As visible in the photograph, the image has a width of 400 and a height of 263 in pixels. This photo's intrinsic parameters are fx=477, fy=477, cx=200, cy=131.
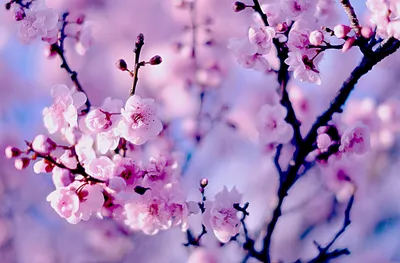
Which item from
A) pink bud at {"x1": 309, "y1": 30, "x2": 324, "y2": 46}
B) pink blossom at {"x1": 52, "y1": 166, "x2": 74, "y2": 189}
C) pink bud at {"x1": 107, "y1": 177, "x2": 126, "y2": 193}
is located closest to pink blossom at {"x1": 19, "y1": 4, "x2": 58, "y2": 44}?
pink blossom at {"x1": 52, "y1": 166, "x2": 74, "y2": 189}

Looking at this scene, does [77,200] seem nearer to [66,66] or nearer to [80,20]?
[66,66]

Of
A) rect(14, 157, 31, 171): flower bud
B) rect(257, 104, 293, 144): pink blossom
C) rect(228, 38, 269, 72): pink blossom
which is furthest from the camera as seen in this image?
rect(257, 104, 293, 144): pink blossom

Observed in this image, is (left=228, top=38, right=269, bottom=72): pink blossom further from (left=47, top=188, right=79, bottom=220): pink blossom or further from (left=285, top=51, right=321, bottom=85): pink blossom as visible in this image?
(left=47, top=188, right=79, bottom=220): pink blossom

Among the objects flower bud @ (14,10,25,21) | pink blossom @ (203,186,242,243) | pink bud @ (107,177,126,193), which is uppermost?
flower bud @ (14,10,25,21)

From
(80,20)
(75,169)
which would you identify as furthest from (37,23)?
(75,169)

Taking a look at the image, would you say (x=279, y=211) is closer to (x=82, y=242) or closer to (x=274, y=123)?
(x=274, y=123)

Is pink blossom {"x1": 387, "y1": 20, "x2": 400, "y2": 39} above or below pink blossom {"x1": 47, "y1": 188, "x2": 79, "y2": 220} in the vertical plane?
above
